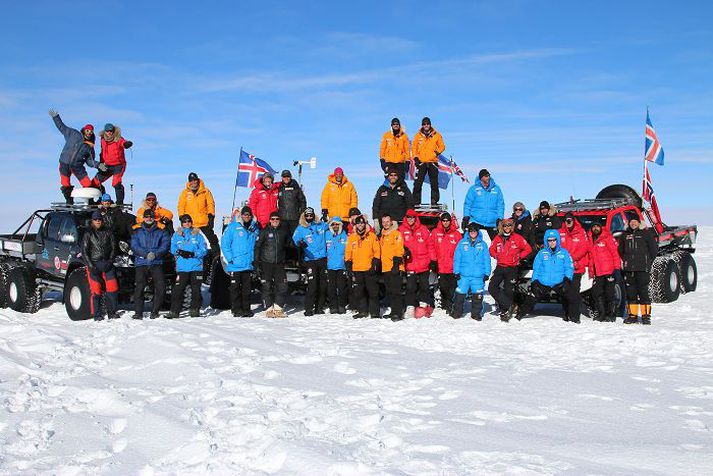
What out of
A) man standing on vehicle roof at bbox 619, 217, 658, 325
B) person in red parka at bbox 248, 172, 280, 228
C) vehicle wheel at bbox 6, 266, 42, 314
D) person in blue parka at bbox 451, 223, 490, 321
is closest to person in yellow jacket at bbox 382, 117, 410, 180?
person in red parka at bbox 248, 172, 280, 228

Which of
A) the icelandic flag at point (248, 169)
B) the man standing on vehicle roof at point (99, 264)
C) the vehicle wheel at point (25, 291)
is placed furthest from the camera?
the icelandic flag at point (248, 169)

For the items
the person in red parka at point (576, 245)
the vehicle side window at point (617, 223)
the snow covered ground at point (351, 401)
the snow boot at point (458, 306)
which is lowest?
the snow covered ground at point (351, 401)

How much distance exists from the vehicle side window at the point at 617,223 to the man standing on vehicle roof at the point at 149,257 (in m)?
7.59

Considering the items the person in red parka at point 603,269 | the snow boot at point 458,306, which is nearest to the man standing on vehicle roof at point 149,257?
the snow boot at point 458,306

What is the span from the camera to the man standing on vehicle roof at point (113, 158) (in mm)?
12469

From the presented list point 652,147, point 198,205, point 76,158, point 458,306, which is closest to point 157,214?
point 198,205

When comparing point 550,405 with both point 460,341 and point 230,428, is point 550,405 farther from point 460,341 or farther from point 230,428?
point 460,341

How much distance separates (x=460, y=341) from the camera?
838cm

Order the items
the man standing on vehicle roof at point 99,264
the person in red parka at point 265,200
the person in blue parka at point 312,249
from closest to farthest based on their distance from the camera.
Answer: the man standing on vehicle roof at point 99,264 → the person in blue parka at point 312,249 → the person in red parka at point 265,200

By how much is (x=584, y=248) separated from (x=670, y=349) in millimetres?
3037

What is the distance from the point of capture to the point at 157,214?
36.6ft

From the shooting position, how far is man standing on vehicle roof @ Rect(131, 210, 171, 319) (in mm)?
10352

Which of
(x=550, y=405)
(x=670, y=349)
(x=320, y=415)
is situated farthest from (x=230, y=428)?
(x=670, y=349)

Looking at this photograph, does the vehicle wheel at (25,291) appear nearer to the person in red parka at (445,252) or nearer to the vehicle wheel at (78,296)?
the vehicle wheel at (78,296)
